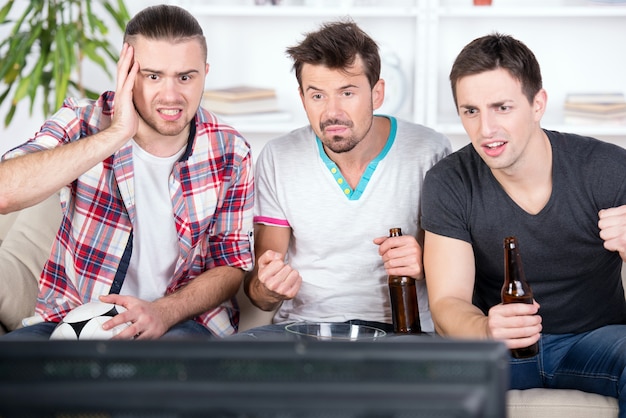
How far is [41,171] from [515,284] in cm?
111

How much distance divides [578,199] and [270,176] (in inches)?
33.1

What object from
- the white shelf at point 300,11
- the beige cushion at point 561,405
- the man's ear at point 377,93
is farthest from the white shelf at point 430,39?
the beige cushion at point 561,405

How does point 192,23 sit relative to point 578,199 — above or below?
above

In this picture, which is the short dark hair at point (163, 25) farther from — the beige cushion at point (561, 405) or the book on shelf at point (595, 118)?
the book on shelf at point (595, 118)

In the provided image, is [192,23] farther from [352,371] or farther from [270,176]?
[352,371]

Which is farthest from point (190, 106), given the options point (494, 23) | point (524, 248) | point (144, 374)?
point (494, 23)

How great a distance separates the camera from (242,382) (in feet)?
1.89

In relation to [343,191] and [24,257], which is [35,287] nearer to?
[24,257]

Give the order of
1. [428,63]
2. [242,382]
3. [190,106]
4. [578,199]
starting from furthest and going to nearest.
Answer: [428,63]
[190,106]
[578,199]
[242,382]

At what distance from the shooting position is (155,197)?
7.16ft

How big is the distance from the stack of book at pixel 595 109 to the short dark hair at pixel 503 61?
1.77 m

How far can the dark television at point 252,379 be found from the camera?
1.85ft

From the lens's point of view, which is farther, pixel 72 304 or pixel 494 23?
pixel 494 23

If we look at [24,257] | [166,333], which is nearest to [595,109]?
[166,333]
